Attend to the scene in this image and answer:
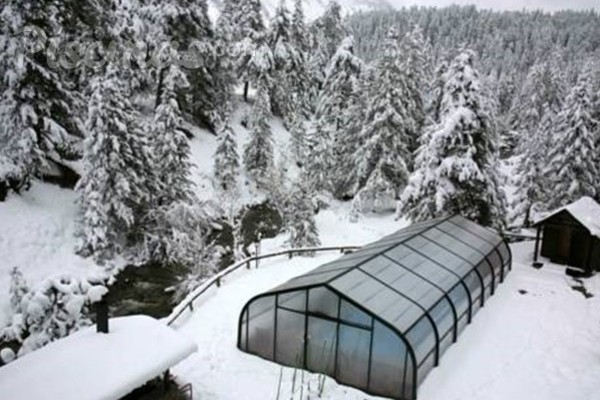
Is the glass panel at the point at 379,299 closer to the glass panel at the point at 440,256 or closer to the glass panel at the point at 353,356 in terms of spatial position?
the glass panel at the point at 353,356

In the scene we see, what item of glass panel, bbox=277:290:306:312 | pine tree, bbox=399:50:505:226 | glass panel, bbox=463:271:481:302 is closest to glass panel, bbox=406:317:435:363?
glass panel, bbox=277:290:306:312

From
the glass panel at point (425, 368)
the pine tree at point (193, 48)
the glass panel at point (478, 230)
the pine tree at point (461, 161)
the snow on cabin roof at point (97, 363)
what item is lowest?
the glass panel at point (425, 368)

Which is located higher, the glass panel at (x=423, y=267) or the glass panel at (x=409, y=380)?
the glass panel at (x=423, y=267)

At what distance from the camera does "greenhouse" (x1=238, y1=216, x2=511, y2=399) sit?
37.1 feet

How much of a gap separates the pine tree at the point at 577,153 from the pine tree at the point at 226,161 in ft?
65.7

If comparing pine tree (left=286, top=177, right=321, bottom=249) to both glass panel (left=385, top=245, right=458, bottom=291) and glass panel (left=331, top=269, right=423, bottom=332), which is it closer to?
glass panel (left=385, top=245, right=458, bottom=291)

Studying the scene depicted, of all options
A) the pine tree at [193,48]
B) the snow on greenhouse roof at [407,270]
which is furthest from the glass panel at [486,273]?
the pine tree at [193,48]

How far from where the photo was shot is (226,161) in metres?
32.3

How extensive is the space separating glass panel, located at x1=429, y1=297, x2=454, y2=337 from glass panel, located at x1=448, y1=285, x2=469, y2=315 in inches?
20.3

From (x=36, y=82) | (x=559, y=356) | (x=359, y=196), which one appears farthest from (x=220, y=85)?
(x=559, y=356)

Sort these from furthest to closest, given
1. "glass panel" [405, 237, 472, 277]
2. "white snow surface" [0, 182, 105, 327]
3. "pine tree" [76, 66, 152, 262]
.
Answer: "pine tree" [76, 66, 152, 262], "white snow surface" [0, 182, 105, 327], "glass panel" [405, 237, 472, 277]

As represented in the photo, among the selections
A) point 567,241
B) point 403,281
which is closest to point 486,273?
point 403,281

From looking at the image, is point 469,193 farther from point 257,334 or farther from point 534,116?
point 534,116

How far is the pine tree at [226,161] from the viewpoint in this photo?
3231cm
